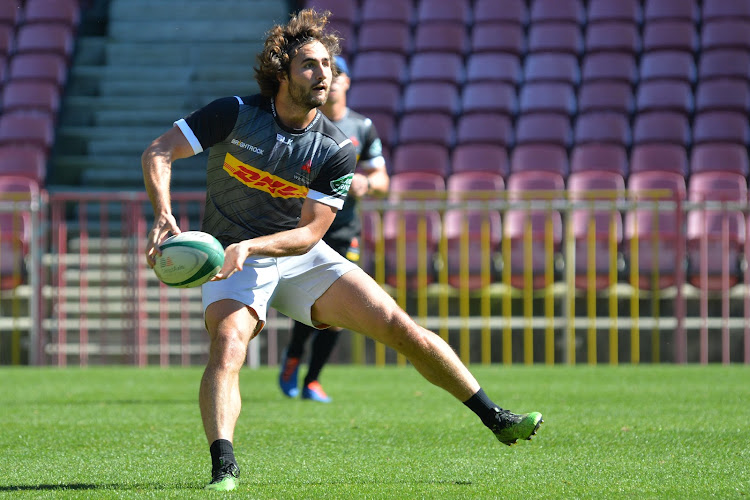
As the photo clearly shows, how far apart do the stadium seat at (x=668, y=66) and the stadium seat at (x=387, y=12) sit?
3.65 metres

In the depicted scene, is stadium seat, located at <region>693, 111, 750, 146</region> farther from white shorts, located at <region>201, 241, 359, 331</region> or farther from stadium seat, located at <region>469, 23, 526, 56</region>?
white shorts, located at <region>201, 241, 359, 331</region>

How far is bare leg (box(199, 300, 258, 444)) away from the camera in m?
4.04

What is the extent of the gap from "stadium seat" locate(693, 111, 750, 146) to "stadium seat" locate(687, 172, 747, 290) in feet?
7.97

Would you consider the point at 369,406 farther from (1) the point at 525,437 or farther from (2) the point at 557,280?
(2) the point at 557,280

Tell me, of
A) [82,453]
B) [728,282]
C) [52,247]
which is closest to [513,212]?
[728,282]

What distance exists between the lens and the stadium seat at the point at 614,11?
16031 millimetres

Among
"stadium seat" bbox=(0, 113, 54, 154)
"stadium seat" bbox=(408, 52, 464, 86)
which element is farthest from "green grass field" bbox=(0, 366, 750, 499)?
"stadium seat" bbox=(408, 52, 464, 86)

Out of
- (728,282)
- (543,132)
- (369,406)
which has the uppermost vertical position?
(543,132)

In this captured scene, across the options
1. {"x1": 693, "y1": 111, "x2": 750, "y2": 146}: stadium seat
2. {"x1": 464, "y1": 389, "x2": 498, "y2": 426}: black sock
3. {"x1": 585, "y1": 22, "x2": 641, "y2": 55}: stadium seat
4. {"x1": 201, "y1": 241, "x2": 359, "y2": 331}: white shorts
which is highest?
{"x1": 585, "y1": 22, "x2": 641, "y2": 55}: stadium seat

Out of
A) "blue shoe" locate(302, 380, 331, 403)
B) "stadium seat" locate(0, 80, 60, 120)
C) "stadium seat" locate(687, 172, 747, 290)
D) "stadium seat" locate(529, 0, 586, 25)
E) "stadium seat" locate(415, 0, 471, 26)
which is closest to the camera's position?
"blue shoe" locate(302, 380, 331, 403)

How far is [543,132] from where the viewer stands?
14492 mm

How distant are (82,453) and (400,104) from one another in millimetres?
11102

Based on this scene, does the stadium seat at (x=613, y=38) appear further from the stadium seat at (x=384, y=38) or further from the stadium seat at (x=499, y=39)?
the stadium seat at (x=384, y=38)

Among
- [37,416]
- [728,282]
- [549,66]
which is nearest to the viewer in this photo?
[37,416]
